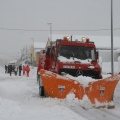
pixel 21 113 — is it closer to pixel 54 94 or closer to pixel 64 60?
pixel 54 94

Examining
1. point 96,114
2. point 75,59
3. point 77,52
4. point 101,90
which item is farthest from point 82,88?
point 77,52

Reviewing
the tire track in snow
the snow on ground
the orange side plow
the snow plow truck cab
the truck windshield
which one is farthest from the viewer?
the truck windshield

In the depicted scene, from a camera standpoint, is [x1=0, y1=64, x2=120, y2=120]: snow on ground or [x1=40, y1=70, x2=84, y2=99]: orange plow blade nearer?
[x1=0, y1=64, x2=120, y2=120]: snow on ground

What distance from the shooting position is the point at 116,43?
66062mm

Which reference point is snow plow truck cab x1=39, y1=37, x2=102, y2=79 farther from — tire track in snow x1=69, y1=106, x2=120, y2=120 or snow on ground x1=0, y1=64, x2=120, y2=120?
tire track in snow x1=69, y1=106, x2=120, y2=120

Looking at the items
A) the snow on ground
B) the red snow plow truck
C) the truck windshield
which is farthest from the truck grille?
the snow on ground

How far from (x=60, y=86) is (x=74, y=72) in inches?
53.8

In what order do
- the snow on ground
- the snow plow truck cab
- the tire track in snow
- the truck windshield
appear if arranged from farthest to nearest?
the truck windshield < the snow plow truck cab < the tire track in snow < the snow on ground

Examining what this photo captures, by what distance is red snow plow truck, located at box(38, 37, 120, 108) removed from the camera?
11.3 meters

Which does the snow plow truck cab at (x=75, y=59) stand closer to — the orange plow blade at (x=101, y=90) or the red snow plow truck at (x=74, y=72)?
the red snow plow truck at (x=74, y=72)

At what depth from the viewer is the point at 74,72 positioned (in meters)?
12.7

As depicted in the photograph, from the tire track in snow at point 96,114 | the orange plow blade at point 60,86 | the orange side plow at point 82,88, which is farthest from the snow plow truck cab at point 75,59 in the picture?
the tire track in snow at point 96,114

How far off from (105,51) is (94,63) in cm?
4865

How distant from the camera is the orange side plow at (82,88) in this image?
11156 millimetres
